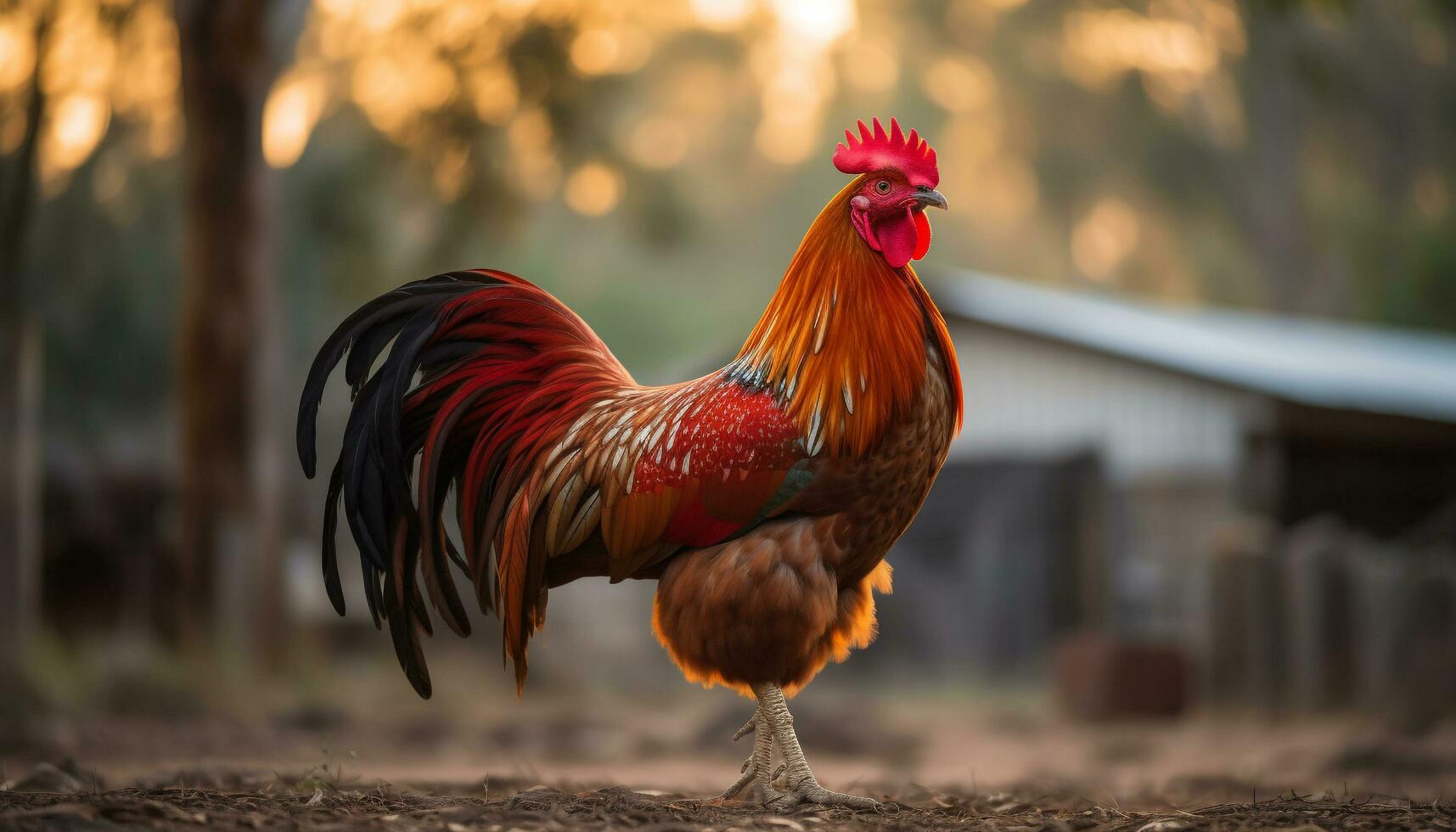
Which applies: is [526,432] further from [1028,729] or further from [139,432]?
[139,432]

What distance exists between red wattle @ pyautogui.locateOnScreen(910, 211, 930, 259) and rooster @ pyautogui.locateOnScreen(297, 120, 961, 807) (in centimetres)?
1

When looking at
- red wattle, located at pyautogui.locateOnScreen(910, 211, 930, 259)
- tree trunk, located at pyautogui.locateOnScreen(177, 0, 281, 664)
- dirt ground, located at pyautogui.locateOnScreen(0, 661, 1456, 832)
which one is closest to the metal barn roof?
dirt ground, located at pyautogui.locateOnScreen(0, 661, 1456, 832)

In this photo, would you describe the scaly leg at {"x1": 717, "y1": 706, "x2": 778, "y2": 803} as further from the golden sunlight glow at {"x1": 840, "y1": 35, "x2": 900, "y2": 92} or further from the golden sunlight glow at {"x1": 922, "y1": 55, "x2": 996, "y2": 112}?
the golden sunlight glow at {"x1": 840, "y1": 35, "x2": 900, "y2": 92}

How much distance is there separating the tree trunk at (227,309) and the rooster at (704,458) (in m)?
7.96

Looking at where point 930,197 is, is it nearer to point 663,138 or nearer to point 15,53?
point 15,53

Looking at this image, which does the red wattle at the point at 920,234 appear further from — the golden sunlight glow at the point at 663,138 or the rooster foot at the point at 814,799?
the golden sunlight glow at the point at 663,138

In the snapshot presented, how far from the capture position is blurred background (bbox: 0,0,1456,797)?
424 inches

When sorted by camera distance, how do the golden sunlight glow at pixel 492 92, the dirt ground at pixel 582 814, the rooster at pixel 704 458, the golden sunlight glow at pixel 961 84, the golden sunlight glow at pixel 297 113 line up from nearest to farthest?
the dirt ground at pixel 582 814
the rooster at pixel 704 458
the golden sunlight glow at pixel 492 92
the golden sunlight glow at pixel 297 113
the golden sunlight glow at pixel 961 84

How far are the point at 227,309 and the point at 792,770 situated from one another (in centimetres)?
987

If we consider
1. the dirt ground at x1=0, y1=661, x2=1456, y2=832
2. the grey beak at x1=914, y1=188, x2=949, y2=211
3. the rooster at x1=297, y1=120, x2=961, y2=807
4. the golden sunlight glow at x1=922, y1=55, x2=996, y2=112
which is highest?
the golden sunlight glow at x1=922, y1=55, x2=996, y2=112

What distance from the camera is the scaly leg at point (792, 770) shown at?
496 centimetres

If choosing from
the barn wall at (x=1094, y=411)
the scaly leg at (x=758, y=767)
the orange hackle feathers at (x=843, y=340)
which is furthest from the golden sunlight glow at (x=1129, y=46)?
the scaly leg at (x=758, y=767)

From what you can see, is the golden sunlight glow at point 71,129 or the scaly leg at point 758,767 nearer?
the scaly leg at point 758,767

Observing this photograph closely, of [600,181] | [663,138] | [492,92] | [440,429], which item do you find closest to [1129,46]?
[663,138]
